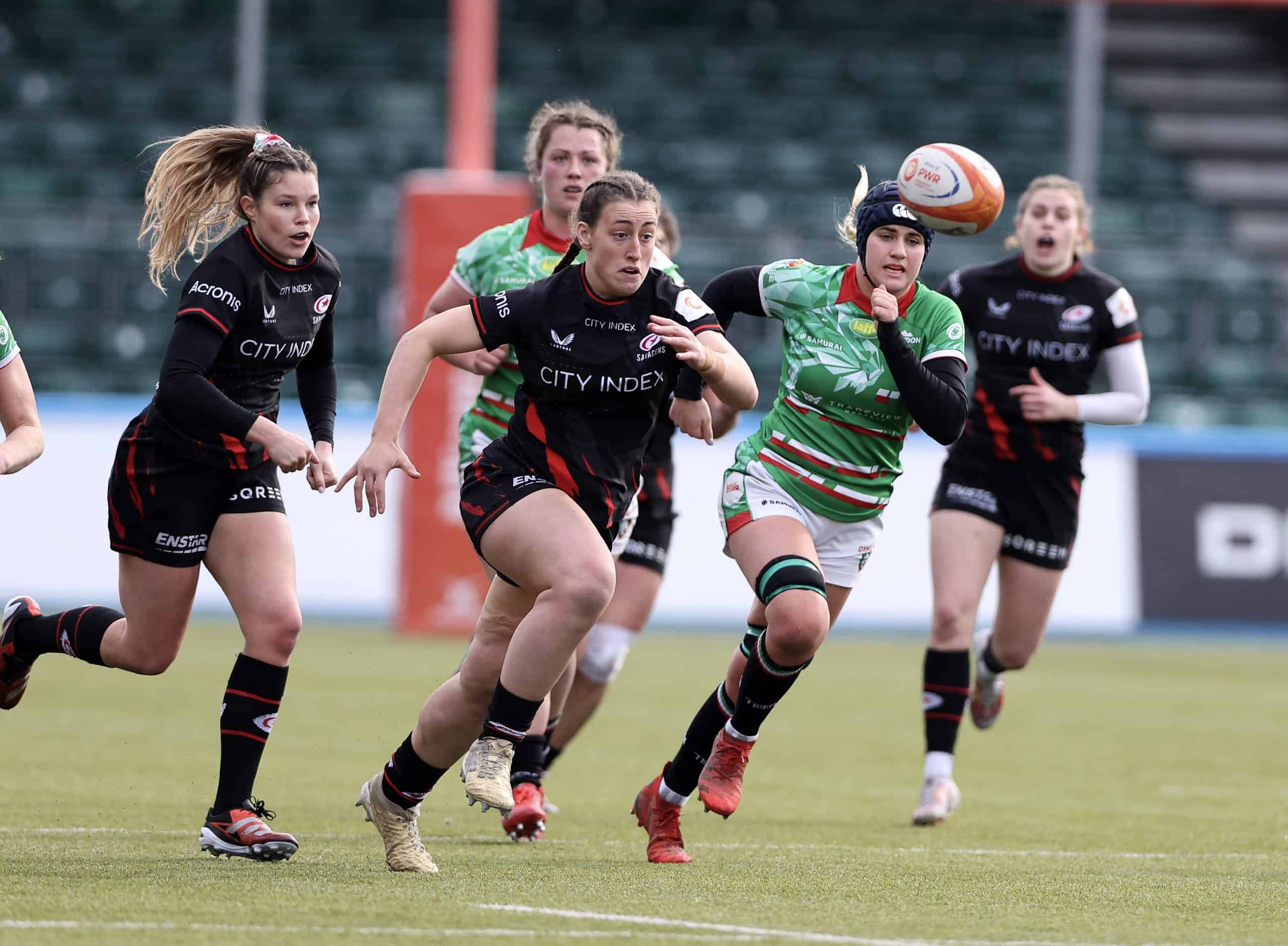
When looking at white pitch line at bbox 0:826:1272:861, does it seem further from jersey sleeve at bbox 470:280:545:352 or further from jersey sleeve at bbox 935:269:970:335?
jersey sleeve at bbox 935:269:970:335

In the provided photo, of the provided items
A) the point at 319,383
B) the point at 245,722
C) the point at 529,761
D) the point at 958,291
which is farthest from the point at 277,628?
the point at 958,291

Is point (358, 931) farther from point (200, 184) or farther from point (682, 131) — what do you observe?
point (682, 131)

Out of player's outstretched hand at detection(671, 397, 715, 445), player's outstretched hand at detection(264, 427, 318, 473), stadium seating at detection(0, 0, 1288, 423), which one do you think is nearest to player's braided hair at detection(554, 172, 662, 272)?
player's outstretched hand at detection(671, 397, 715, 445)

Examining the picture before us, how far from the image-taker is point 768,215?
19.8m

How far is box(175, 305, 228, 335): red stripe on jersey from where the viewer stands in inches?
204

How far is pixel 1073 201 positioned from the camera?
7352 millimetres

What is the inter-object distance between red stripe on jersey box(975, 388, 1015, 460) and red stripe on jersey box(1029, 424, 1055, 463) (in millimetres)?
97

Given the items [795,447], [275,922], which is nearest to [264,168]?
[795,447]

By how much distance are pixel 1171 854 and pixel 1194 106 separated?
753 inches

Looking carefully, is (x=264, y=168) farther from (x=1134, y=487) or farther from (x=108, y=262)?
(x=108, y=262)

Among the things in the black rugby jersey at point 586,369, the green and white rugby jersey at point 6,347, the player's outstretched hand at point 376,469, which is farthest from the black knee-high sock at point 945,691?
the green and white rugby jersey at point 6,347

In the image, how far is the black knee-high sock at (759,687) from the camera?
546 cm

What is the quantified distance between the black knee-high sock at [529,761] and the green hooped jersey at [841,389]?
1.23 m

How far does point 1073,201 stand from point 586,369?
2921 mm
